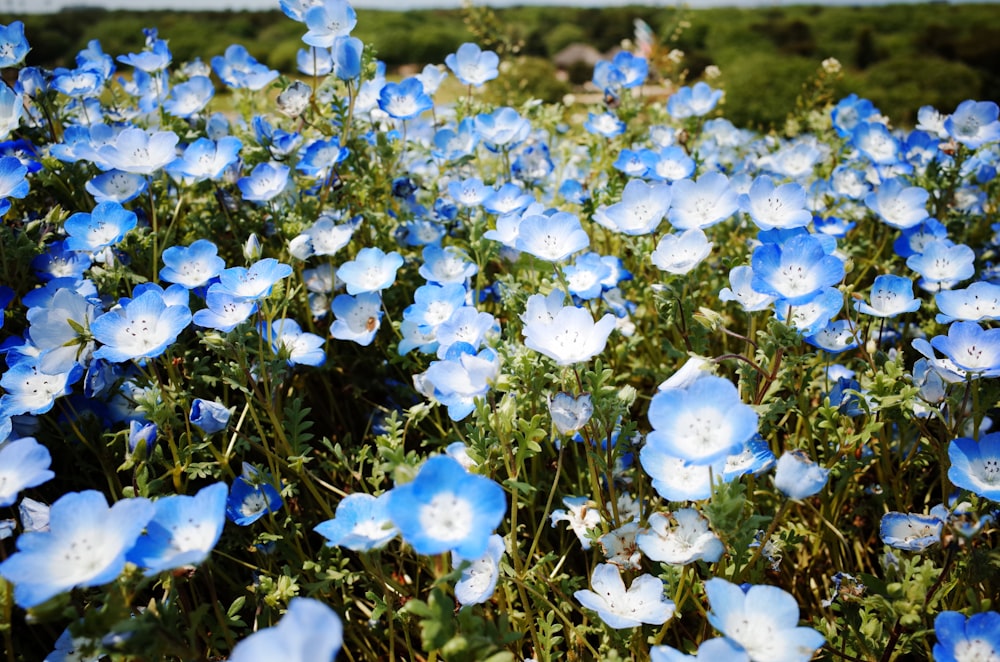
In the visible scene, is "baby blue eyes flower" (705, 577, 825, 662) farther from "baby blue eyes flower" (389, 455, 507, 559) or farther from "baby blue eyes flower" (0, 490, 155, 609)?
"baby blue eyes flower" (0, 490, 155, 609)

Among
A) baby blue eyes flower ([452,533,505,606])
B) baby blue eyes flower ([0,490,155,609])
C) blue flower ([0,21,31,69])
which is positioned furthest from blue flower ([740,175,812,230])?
blue flower ([0,21,31,69])

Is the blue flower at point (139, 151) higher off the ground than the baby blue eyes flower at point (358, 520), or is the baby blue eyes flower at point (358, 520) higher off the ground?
the blue flower at point (139, 151)

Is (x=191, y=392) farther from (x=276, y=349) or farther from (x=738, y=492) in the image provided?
(x=738, y=492)

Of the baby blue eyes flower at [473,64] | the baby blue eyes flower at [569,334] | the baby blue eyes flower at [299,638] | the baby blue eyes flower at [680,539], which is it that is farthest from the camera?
the baby blue eyes flower at [473,64]

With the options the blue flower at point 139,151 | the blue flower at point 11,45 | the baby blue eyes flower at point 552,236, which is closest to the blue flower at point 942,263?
the baby blue eyes flower at point 552,236

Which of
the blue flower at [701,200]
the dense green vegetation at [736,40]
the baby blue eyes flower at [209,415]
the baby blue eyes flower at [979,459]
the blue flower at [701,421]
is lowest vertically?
the dense green vegetation at [736,40]

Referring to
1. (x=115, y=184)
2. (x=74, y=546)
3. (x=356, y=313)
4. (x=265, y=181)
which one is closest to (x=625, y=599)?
(x=74, y=546)

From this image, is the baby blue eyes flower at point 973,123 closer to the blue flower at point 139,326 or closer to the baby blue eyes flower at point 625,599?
the baby blue eyes flower at point 625,599

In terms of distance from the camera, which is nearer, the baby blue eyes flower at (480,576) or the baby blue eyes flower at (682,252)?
the baby blue eyes flower at (480,576)
